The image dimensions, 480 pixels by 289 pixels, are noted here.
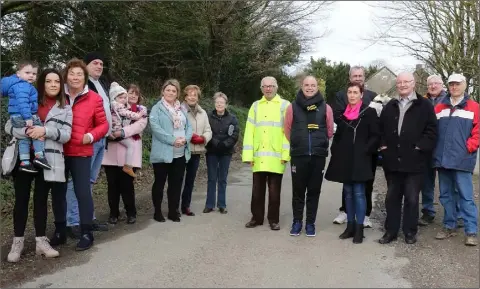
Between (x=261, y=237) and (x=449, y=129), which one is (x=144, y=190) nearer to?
(x=261, y=237)

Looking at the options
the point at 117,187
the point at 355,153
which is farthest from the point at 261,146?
the point at 117,187

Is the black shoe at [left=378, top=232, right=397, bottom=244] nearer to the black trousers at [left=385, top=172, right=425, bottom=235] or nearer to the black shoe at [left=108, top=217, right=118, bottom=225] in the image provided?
the black trousers at [left=385, top=172, right=425, bottom=235]

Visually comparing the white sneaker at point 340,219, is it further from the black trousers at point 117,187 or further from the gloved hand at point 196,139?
the black trousers at point 117,187

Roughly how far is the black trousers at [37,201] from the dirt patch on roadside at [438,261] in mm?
3864

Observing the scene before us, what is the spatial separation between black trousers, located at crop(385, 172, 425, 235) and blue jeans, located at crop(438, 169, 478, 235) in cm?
46

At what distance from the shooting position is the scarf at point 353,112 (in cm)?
577

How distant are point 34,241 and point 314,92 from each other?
154 inches

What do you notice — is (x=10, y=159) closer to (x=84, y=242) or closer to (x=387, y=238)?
(x=84, y=242)

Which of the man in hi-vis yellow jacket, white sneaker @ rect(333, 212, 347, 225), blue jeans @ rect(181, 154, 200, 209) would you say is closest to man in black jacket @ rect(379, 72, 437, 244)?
white sneaker @ rect(333, 212, 347, 225)

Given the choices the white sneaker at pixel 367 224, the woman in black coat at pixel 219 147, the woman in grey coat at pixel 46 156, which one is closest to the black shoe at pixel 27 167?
the woman in grey coat at pixel 46 156

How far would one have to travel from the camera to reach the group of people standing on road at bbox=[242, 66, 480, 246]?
219 inches

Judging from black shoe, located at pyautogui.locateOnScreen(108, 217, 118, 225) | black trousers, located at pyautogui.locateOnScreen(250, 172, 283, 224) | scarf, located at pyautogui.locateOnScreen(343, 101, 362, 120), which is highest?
scarf, located at pyautogui.locateOnScreen(343, 101, 362, 120)

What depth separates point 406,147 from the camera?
5.53 metres

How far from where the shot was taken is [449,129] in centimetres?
570
